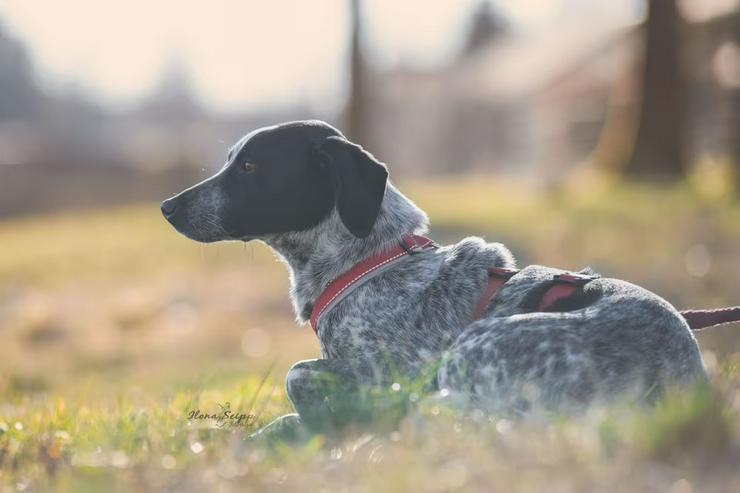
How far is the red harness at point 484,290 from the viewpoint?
4.76 metres

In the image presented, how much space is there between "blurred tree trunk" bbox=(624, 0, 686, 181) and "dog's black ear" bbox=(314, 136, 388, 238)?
48.7 feet

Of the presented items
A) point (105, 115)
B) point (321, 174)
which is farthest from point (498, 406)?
point (105, 115)

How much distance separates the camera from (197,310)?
13812mm

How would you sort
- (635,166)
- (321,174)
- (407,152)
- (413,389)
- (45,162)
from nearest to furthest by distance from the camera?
(413,389) < (321,174) < (635,166) < (45,162) < (407,152)

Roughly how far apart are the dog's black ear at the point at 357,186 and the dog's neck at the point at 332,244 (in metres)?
0.21

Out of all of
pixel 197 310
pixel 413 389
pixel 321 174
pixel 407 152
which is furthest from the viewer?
pixel 407 152

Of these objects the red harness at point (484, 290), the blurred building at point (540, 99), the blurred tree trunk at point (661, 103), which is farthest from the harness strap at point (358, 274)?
the blurred building at point (540, 99)

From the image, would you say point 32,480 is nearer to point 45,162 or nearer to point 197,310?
point 197,310

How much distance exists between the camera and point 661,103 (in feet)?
63.4

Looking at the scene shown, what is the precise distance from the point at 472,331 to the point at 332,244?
108cm

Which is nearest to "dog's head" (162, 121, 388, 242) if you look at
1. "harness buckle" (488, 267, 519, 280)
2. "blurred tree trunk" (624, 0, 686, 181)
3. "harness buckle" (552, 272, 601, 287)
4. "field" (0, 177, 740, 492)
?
"harness buckle" (488, 267, 519, 280)

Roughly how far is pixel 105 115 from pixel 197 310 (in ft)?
353

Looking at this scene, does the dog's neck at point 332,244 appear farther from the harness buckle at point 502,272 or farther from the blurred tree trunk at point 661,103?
the blurred tree trunk at point 661,103

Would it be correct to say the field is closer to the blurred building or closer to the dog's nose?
the dog's nose
